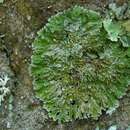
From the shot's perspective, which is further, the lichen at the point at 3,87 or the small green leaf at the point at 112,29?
the lichen at the point at 3,87

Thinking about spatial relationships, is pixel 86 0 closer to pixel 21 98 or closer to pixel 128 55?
pixel 128 55

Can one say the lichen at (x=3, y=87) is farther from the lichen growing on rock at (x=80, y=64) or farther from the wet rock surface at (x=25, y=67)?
the lichen growing on rock at (x=80, y=64)

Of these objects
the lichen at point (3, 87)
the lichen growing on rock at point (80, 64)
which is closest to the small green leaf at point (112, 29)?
the lichen growing on rock at point (80, 64)

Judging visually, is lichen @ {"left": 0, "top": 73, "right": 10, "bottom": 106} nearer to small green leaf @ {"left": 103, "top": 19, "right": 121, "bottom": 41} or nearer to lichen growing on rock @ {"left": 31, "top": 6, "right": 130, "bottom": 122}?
lichen growing on rock @ {"left": 31, "top": 6, "right": 130, "bottom": 122}

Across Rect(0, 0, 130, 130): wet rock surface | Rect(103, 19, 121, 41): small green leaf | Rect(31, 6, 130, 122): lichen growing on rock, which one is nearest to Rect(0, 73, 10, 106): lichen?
Rect(0, 0, 130, 130): wet rock surface

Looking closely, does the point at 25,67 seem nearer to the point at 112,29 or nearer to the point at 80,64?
the point at 80,64

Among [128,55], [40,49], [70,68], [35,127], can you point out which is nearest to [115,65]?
[128,55]
